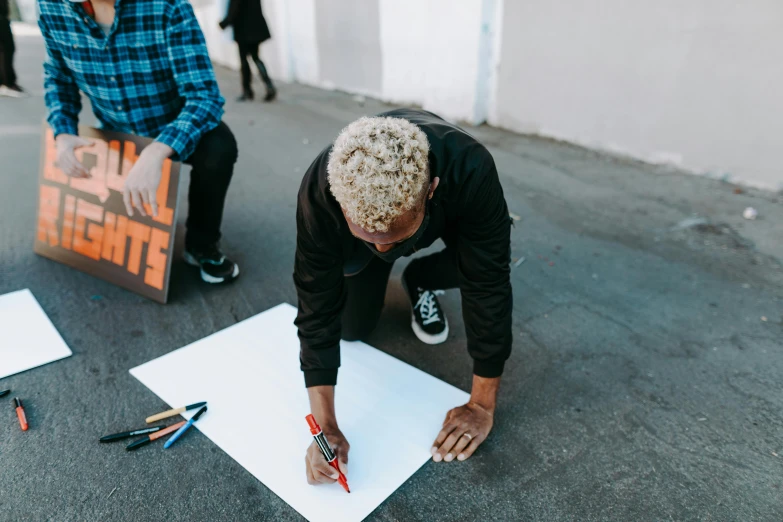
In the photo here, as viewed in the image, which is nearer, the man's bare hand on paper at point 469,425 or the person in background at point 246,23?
the man's bare hand on paper at point 469,425

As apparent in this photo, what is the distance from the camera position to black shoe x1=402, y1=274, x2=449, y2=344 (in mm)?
1938

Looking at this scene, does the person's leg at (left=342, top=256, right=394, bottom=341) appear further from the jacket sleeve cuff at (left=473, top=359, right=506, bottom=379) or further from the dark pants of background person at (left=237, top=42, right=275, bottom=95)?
the dark pants of background person at (left=237, top=42, right=275, bottom=95)

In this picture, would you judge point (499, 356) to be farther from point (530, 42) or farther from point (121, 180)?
point (530, 42)

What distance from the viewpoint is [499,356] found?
1406 mm

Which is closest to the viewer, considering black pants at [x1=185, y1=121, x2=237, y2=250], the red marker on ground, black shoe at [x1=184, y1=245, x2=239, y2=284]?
the red marker on ground

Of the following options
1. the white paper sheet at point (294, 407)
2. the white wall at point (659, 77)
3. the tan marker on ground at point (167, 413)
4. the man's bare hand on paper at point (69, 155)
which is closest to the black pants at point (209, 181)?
the man's bare hand on paper at point (69, 155)

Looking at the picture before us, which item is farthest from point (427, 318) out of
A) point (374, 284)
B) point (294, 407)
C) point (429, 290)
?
point (294, 407)

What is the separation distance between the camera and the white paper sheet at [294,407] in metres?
1.36

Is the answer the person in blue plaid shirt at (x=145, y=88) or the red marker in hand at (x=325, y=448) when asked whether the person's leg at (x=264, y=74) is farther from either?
the red marker in hand at (x=325, y=448)

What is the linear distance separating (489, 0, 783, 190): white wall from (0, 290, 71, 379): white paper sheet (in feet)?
11.7

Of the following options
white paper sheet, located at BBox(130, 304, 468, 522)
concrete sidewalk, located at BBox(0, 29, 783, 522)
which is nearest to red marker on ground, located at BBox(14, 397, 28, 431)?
concrete sidewalk, located at BBox(0, 29, 783, 522)

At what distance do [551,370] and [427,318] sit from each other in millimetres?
457

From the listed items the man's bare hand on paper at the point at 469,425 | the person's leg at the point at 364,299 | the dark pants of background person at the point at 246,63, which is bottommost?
the man's bare hand on paper at the point at 469,425

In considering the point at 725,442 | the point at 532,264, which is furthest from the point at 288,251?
the point at 725,442
